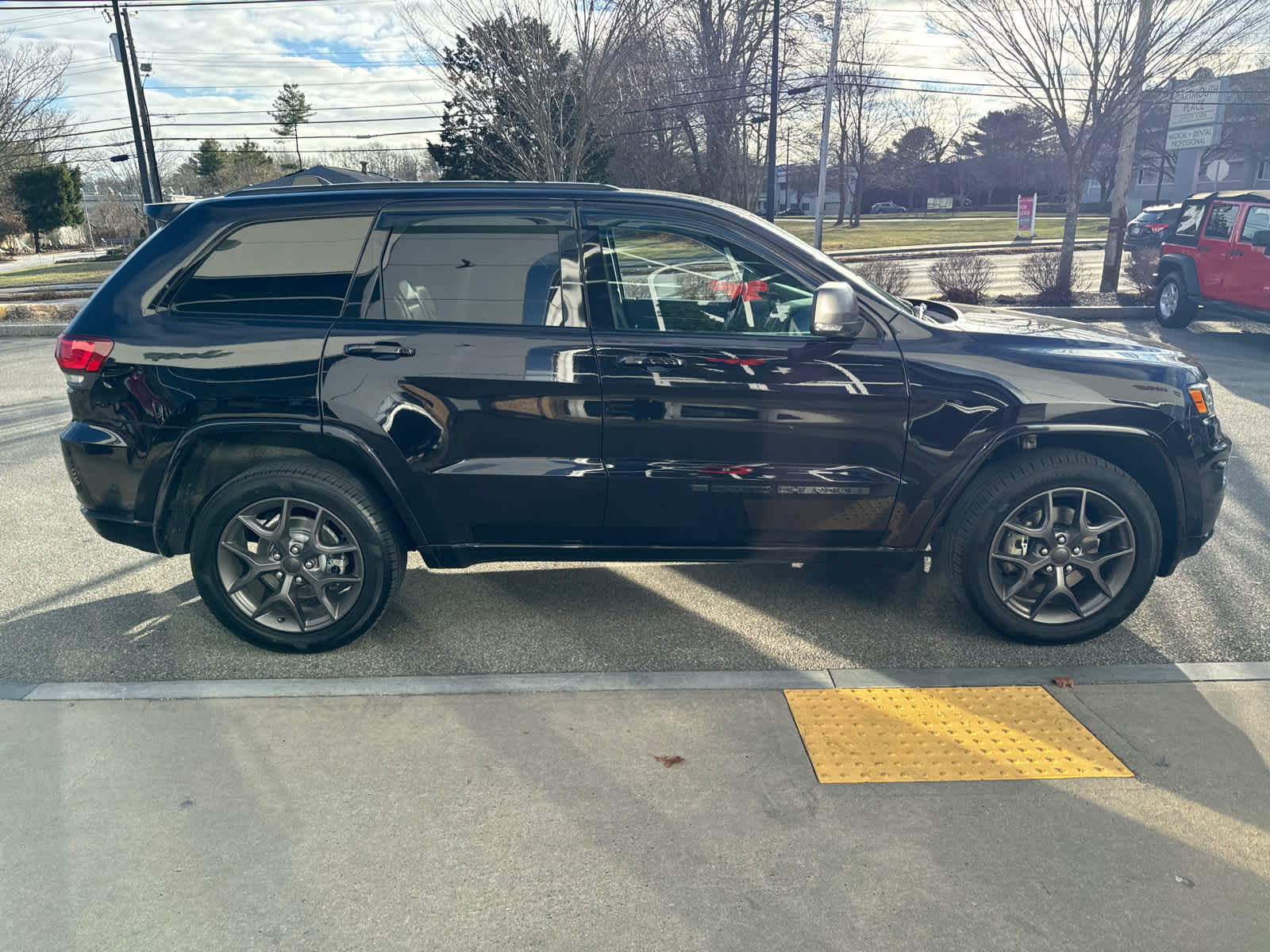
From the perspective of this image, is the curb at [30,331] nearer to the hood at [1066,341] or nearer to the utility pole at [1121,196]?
the hood at [1066,341]

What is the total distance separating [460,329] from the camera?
11.7 feet

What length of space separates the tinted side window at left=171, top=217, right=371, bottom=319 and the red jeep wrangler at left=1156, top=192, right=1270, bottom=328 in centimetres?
1143

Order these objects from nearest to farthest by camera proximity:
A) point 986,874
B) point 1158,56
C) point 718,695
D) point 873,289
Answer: point 986,874 < point 718,695 < point 873,289 < point 1158,56

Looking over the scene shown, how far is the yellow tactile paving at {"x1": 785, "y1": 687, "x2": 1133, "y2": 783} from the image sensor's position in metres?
2.99

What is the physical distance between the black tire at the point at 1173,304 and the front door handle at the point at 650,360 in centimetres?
1164

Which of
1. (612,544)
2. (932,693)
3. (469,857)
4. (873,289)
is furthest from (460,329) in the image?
(932,693)

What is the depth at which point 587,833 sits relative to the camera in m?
2.67

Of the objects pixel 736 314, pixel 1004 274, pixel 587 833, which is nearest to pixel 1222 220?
pixel 1004 274

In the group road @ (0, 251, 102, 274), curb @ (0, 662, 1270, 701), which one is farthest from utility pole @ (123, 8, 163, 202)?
curb @ (0, 662, 1270, 701)

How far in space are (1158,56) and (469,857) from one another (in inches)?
634

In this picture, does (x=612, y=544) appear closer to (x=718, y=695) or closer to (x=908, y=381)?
(x=718, y=695)

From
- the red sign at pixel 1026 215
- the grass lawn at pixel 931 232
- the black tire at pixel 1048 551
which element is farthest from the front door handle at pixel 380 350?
the red sign at pixel 1026 215

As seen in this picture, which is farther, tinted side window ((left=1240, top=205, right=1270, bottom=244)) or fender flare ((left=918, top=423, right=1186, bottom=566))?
tinted side window ((left=1240, top=205, right=1270, bottom=244))

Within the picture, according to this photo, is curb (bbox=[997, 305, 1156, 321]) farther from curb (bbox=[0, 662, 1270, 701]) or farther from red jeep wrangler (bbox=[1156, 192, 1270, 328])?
curb (bbox=[0, 662, 1270, 701])
